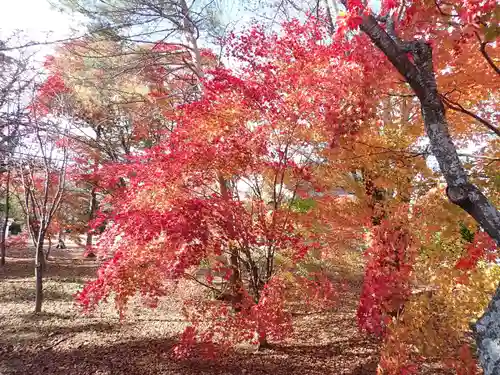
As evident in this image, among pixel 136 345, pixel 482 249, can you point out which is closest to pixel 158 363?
pixel 136 345

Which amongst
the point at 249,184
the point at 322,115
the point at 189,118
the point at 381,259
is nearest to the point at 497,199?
the point at 381,259

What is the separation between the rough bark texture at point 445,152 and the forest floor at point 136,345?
4.25 metres

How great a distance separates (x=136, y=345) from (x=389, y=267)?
5.24 meters

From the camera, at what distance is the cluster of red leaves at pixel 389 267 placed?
542 centimetres

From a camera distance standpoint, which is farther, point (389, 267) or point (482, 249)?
point (389, 267)

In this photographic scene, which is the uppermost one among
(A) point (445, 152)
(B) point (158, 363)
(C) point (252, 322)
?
(A) point (445, 152)

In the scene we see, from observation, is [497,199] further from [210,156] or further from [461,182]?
[210,156]

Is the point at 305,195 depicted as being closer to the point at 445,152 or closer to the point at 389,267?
the point at 389,267

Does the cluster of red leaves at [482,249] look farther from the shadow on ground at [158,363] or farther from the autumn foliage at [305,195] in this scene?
the shadow on ground at [158,363]

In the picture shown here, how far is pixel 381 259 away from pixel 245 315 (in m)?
2.61

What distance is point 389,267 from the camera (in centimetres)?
555

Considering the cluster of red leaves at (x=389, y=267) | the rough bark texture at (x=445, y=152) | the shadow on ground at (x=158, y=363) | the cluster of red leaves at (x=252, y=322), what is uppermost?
the rough bark texture at (x=445, y=152)

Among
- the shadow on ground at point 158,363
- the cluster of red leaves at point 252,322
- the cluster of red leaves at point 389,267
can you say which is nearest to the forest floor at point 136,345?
the shadow on ground at point 158,363

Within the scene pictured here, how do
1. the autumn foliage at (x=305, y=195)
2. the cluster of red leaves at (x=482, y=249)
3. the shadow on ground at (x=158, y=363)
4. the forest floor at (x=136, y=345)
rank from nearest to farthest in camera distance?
1. the cluster of red leaves at (x=482, y=249)
2. the autumn foliage at (x=305, y=195)
3. the shadow on ground at (x=158, y=363)
4. the forest floor at (x=136, y=345)
